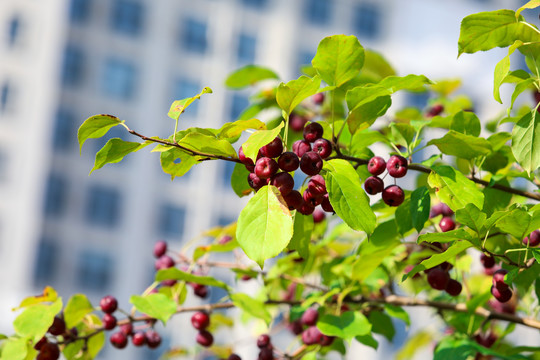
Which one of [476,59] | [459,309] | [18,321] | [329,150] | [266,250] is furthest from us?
[476,59]

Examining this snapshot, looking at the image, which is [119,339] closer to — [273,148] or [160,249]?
[160,249]

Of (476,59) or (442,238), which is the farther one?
(476,59)

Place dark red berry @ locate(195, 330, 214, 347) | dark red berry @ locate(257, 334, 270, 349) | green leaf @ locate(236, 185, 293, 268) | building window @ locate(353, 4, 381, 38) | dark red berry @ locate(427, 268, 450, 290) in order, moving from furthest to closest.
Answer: building window @ locate(353, 4, 381, 38), dark red berry @ locate(195, 330, 214, 347), dark red berry @ locate(257, 334, 270, 349), dark red berry @ locate(427, 268, 450, 290), green leaf @ locate(236, 185, 293, 268)

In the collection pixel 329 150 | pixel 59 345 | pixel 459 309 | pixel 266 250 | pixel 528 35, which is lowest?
pixel 59 345

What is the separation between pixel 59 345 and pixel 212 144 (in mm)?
561

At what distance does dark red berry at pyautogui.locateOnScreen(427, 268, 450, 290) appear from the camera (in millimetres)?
1029

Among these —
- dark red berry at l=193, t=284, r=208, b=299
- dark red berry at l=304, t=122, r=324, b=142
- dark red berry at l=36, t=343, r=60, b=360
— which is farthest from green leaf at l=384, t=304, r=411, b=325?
dark red berry at l=36, t=343, r=60, b=360

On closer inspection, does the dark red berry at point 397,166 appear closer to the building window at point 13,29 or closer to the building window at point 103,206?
the building window at point 103,206

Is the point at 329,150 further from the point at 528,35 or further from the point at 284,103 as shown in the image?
the point at 528,35

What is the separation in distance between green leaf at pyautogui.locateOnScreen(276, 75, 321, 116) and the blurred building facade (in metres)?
13.2

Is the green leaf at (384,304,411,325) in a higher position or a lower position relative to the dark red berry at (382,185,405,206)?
lower

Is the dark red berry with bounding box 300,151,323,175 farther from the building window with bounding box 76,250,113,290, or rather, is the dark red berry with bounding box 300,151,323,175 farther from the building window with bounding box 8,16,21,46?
the building window with bounding box 8,16,21,46

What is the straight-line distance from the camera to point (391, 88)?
0.85 metres

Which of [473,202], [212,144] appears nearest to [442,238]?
[473,202]
